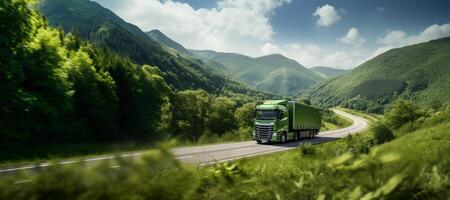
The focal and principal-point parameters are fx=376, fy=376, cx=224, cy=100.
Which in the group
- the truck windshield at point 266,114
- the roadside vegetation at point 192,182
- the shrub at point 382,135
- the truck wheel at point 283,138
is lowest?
the truck wheel at point 283,138

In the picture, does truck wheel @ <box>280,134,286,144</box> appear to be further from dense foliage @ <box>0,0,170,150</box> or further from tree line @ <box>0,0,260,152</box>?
dense foliage @ <box>0,0,170,150</box>

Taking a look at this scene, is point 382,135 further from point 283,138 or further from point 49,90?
point 49,90

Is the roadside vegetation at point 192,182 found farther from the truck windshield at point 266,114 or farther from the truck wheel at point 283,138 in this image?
the truck wheel at point 283,138

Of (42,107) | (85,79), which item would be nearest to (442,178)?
(42,107)

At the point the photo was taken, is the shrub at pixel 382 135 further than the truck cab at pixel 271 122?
No

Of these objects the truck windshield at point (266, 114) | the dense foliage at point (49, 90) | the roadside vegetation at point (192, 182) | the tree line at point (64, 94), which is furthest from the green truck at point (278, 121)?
the roadside vegetation at point (192, 182)

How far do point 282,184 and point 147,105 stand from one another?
50911mm

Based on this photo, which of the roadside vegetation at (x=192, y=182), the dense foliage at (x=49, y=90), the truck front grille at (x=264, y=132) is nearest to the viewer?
the roadside vegetation at (x=192, y=182)

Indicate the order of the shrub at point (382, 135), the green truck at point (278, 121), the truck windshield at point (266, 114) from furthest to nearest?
the truck windshield at point (266, 114) → the green truck at point (278, 121) → the shrub at point (382, 135)

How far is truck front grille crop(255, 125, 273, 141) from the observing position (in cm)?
3191

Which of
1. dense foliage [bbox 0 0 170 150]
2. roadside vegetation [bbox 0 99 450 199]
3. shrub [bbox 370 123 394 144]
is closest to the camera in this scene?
roadside vegetation [bbox 0 99 450 199]

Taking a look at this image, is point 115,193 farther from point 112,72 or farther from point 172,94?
point 172,94

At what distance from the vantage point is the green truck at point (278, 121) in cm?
3206

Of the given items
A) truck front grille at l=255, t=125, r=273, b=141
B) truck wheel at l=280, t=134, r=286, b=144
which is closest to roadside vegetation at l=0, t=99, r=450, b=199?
truck front grille at l=255, t=125, r=273, b=141
